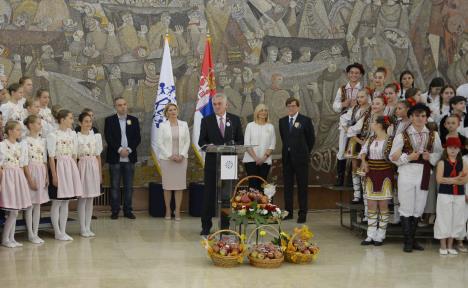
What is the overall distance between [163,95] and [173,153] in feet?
3.49

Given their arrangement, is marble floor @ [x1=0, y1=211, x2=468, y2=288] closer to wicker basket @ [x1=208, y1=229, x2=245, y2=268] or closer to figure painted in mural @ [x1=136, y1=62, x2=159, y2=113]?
wicker basket @ [x1=208, y1=229, x2=245, y2=268]

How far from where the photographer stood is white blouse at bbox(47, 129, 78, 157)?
10156 millimetres

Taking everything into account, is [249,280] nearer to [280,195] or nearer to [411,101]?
[411,101]

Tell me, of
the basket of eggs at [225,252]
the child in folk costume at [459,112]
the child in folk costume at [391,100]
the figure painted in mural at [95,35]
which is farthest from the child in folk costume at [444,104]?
the figure painted in mural at [95,35]

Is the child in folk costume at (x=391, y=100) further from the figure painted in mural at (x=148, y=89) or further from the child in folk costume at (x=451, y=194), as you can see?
the figure painted in mural at (x=148, y=89)

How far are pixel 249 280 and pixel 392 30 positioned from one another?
7.82 meters

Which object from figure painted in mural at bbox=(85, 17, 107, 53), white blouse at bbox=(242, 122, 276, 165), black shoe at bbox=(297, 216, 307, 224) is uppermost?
figure painted in mural at bbox=(85, 17, 107, 53)

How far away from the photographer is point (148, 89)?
43.6 ft

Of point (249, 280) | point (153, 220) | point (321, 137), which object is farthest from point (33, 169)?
point (321, 137)

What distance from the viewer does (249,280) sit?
25.6ft

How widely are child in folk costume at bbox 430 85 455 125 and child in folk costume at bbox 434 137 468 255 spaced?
1.25 metres

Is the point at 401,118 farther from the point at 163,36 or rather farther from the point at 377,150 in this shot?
the point at 163,36

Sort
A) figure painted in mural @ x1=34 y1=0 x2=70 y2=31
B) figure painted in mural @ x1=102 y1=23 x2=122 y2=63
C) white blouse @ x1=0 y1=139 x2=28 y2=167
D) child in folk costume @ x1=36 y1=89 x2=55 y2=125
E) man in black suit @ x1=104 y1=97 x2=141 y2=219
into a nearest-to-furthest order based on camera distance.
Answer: white blouse @ x1=0 y1=139 x2=28 y2=167 → child in folk costume @ x1=36 y1=89 x2=55 y2=125 → man in black suit @ x1=104 y1=97 x2=141 y2=219 → figure painted in mural @ x1=34 y1=0 x2=70 y2=31 → figure painted in mural @ x1=102 y1=23 x2=122 y2=63

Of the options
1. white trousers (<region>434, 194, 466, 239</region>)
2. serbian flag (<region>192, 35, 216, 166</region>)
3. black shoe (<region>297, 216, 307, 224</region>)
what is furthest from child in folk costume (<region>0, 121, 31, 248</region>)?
white trousers (<region>434, 194, 466, 239</region>)
